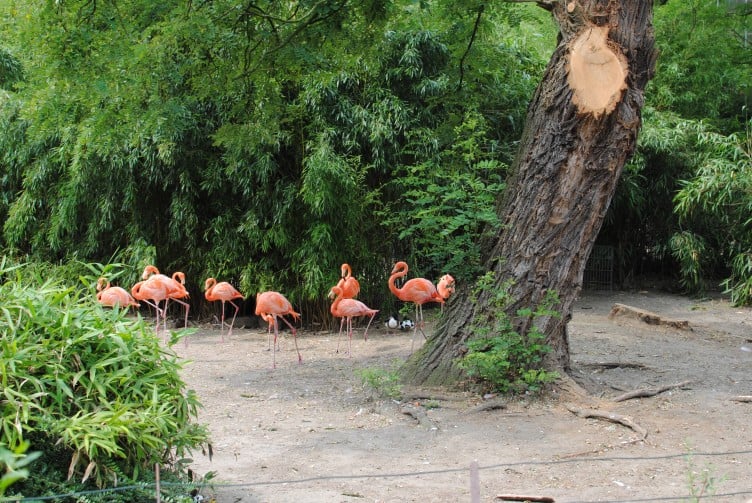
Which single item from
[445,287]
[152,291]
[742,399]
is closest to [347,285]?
[445,287]

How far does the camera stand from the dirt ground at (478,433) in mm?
4129

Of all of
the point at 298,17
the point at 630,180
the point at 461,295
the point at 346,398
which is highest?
the point at 298,17

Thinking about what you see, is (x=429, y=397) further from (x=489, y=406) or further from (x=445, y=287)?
(x=445, y=287)

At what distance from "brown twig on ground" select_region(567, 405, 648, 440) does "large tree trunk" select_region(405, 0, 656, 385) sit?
49 cm

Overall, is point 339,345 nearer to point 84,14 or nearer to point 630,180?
point 84,14

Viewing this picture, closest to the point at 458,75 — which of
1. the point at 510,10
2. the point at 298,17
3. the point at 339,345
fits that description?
the point at 510,10

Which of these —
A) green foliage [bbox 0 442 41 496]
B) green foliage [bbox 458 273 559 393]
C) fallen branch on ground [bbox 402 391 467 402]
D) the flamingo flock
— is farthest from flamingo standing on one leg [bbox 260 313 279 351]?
green foliage [bbox 0 442 41 496]

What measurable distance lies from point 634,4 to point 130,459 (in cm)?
437

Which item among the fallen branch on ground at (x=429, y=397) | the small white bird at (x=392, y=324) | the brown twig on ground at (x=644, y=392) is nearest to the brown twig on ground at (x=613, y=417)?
the brown twig on ground at (x=644, y=392)

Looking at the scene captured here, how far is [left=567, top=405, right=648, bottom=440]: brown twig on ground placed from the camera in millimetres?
5012

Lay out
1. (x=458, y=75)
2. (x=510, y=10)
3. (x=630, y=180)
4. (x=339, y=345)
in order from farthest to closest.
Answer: (x=630, y=180), (x=339, y=345), (x=458, y=75), (x=510, y=10)

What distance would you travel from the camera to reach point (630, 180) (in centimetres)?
1209

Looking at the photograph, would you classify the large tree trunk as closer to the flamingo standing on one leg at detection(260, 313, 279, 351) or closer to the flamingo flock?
the flamingo flock

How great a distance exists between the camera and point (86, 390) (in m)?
3.33
